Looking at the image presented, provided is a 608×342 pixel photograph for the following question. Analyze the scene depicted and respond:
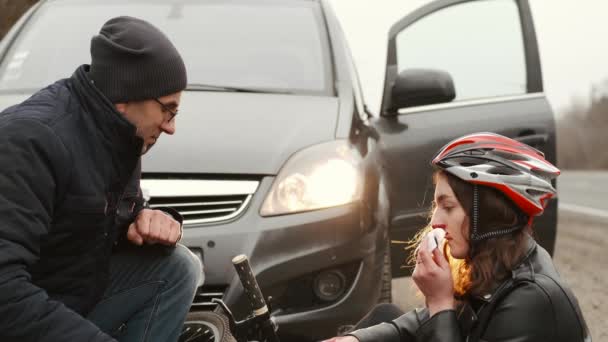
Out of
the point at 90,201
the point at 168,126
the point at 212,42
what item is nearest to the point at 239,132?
the point at 212,42

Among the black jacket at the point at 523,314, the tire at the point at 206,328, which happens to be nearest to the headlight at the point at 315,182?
the tire at the point at 206,328

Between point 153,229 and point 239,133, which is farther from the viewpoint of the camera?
point 239,133

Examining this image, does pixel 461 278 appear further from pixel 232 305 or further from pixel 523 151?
pixel 232 305

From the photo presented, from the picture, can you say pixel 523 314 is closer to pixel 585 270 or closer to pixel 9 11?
pixel 585 270

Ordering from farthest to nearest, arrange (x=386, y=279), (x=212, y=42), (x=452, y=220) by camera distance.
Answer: (x=212, y=42) < (x=386, y=279) < (x=452, y=220)

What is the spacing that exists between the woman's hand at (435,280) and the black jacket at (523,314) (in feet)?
0.13

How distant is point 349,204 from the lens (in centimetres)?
377

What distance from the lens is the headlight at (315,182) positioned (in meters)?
3.70

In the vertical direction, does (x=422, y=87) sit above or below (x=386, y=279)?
above

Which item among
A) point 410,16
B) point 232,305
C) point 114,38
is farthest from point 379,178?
point 114,38

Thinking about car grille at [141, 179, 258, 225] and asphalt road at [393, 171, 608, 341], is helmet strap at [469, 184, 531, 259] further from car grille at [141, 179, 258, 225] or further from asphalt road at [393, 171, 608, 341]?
car grille at [141, 179, 258, 225]

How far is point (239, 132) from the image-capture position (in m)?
3.85

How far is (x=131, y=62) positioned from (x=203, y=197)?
49.9 inches

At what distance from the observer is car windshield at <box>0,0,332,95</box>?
450 cm
